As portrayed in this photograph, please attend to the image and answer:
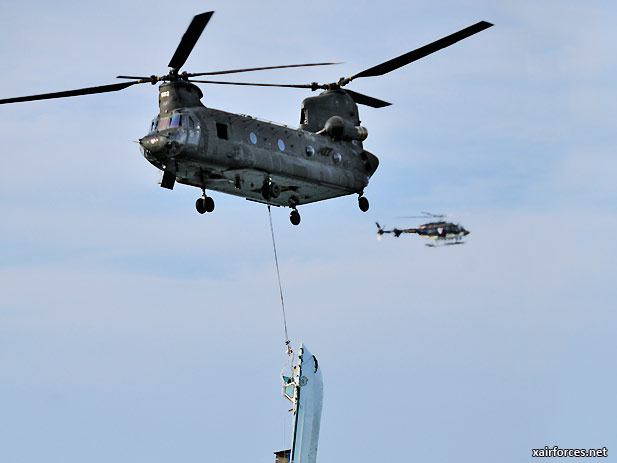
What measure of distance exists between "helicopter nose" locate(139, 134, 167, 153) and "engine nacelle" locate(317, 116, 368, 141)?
11973 mm

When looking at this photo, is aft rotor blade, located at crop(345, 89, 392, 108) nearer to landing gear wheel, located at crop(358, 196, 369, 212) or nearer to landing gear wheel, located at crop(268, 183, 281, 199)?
landing gear wheel, located at crop(358, 196, 369, 212)

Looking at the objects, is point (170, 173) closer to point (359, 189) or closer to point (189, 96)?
point (189, 96)

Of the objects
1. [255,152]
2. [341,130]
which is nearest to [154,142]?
[255,152]

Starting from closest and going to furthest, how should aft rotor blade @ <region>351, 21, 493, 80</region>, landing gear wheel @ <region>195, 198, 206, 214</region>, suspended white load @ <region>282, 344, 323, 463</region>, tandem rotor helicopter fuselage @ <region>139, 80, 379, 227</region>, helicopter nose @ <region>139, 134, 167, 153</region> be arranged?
helicopter nose @ <region>139, 134, 167, 153</region>, tandem rotor helicopter fuselage @ <region>139, 80, 379, 227</region>, aft rotor blade @ <region>351, 21, 493, 80</region>, landing gear wheel @ <region>195, 198, 206, 214</region>, suspended white load @ <region>282, 344, 323, 463</region>

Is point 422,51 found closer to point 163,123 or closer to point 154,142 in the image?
point 163,123

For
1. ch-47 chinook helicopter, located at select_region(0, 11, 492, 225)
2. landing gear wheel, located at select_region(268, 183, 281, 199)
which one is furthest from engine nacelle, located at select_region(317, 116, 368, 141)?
landing gear wheel, located at select_region(268, 183, 281, 199)

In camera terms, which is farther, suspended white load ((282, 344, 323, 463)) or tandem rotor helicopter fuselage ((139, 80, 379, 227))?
→ suspended white load ((282, 344, 323, 463))

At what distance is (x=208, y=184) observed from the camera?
53.6 metres

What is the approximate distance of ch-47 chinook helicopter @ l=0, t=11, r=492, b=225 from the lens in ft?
164

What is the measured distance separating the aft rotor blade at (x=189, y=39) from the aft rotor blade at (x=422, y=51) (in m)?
11.4

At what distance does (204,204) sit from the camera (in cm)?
5328

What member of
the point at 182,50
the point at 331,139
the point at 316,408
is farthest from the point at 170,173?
the point at 316,408

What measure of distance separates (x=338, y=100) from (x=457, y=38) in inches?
384

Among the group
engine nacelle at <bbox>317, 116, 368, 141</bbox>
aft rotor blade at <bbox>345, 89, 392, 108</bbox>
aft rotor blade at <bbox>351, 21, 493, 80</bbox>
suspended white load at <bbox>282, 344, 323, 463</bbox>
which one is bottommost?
suspended white load at <bbox>282, 344, 323, 463</bbox>
